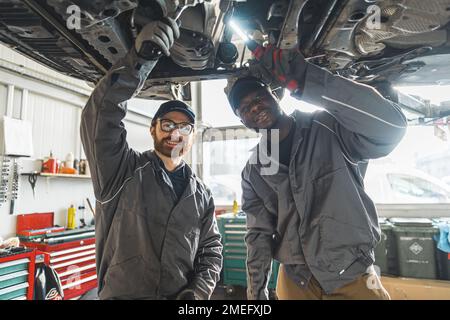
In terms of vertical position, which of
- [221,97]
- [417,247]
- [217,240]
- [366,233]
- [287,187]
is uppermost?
[221,97]

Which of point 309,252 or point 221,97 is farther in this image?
point 221,97

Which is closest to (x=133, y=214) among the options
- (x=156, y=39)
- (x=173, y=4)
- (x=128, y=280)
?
(x=128, y=280)

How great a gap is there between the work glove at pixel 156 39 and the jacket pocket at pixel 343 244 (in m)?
0.87

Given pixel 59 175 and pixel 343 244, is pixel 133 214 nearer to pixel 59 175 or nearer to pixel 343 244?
pixel 343 244

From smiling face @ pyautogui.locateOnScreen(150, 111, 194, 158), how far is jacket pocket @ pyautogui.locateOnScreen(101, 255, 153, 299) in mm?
486

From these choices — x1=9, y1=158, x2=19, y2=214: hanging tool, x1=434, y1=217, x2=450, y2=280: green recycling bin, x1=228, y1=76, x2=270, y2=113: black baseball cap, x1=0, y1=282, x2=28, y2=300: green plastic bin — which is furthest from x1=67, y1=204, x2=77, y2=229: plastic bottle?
x1=434, y1=217, x2=450, y2=280: green recycling bin

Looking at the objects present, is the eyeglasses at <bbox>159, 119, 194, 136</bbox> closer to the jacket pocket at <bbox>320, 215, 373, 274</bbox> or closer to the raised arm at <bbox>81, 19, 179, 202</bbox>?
the raised arm at <bbox>81, 19, 179, 202</bbox>

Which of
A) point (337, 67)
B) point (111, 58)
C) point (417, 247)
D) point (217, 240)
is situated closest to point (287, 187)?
point (217, 240)

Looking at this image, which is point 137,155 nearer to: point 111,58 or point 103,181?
point 103,181

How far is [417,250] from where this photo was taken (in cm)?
257

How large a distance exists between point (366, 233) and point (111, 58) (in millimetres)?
1228

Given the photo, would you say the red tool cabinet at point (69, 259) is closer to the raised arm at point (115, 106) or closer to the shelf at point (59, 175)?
the shelf at point (59, 175)

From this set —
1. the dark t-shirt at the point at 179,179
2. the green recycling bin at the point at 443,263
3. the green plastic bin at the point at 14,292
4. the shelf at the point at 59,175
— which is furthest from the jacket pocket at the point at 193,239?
the green recycling bin at the point at 443,263

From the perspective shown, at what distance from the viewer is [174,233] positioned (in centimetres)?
106
